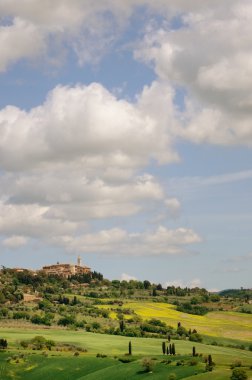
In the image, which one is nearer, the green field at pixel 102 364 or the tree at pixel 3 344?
the green field at pixel 102 364

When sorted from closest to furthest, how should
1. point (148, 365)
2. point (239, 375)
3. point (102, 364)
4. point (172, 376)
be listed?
point (239, 375) < point (172, 376) < point (148, 365) < point (102, 364)

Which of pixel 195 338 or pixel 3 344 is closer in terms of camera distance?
pixel 3 344

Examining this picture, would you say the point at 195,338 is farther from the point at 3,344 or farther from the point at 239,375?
the point at 239,375

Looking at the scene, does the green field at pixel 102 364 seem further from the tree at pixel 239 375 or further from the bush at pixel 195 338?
the bush at pixel 195 338

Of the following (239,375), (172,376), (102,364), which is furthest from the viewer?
(102,364)

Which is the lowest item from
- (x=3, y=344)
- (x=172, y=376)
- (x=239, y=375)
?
(x=172, y=376)

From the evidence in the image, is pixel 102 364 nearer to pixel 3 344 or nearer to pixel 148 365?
pixel 148 365

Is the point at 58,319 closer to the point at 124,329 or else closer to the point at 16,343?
the point at 124,329

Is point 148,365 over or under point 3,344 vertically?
under

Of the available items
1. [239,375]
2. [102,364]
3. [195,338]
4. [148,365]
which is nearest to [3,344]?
[102,364]

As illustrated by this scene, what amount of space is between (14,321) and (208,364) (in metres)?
107

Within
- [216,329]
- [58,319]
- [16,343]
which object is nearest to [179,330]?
[216,329]

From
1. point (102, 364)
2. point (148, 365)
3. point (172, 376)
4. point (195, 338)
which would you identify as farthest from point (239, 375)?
point (195, 338)

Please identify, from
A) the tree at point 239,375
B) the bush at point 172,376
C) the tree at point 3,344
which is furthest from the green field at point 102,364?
the tree at point 239,375
